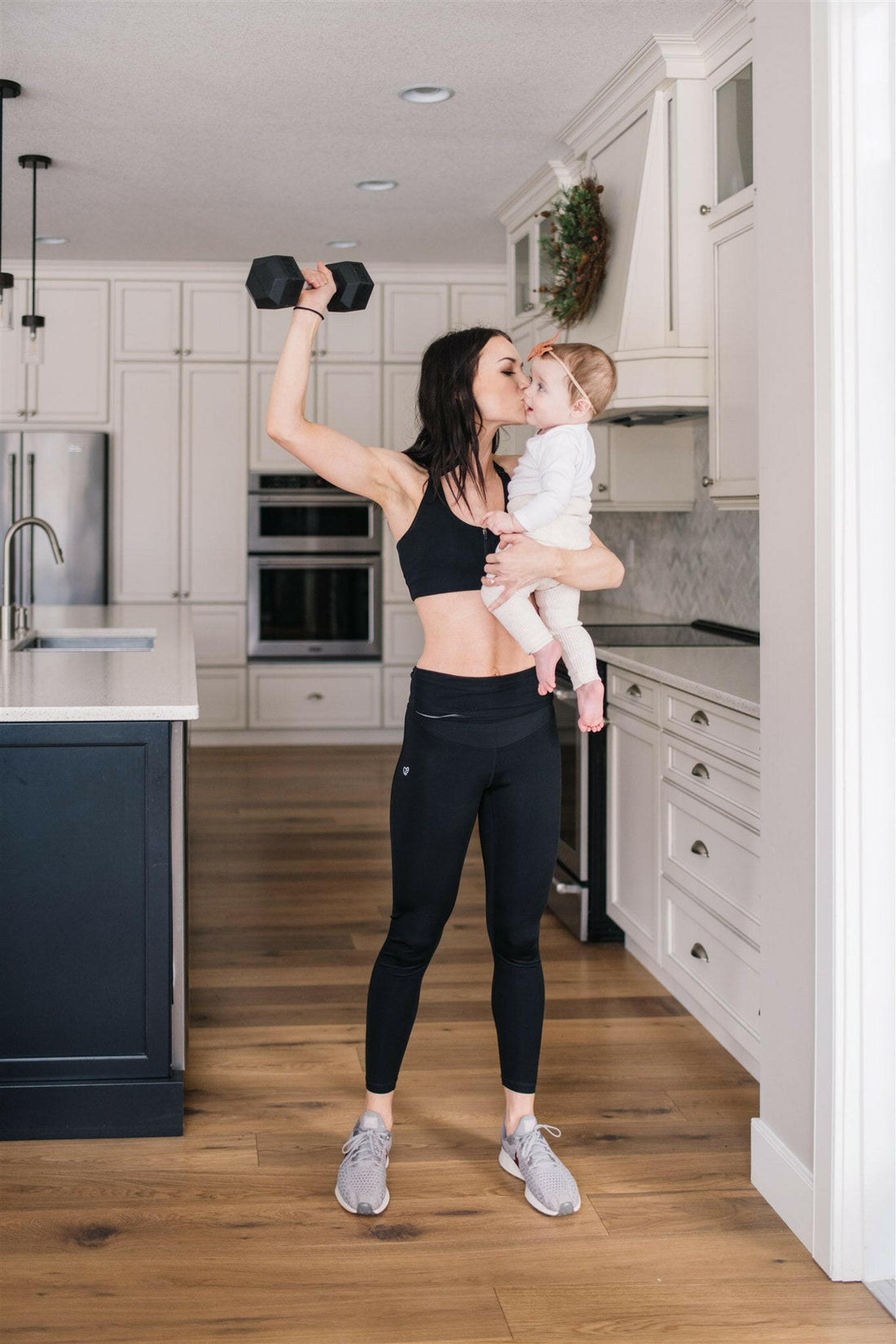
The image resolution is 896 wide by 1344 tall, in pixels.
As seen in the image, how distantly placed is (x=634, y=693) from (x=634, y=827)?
37 centimetres

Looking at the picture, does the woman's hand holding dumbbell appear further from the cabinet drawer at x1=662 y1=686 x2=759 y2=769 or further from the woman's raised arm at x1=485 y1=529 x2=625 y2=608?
the cabinet drawer at x1=662 y1=686 x2=759 y2=769

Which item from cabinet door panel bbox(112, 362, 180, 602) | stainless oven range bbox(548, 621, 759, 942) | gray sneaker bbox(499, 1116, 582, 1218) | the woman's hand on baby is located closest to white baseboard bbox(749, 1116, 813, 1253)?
gray sneaker bbox(499, 1116, 582, 1218)

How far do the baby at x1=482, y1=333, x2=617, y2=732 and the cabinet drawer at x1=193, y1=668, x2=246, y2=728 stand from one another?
5.01 metres

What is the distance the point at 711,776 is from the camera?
295 centimetres

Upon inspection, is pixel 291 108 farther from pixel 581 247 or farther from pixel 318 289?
pixel 318 289

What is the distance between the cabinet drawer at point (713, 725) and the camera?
2676mm

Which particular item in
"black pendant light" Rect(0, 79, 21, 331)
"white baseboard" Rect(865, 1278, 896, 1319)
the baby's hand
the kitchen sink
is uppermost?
"black pendant light" Rect(0, 79, 21, 331)

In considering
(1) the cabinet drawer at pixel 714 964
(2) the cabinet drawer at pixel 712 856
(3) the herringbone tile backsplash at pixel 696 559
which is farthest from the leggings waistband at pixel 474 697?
(3) the herringbone tile backsplash at pixel 696 559

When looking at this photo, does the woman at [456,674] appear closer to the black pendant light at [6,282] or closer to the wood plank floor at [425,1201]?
the wood plank floor at [425,1201]

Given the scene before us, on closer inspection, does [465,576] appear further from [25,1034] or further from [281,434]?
[25,1034]

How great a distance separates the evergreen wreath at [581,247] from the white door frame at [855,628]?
2.16 metres

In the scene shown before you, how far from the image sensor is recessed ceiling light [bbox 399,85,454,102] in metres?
4.01

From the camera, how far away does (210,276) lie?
6816 millimetres

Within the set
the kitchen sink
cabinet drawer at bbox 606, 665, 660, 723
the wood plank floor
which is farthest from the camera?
the kitchen sink
